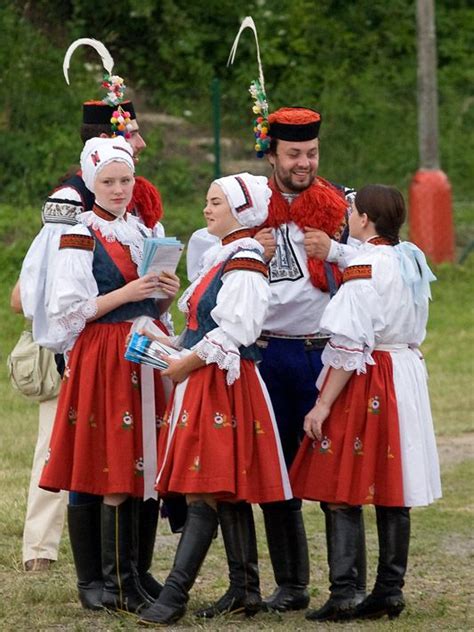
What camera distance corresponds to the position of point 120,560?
5.52m

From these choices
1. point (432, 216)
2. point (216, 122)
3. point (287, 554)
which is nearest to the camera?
point (287, 554)

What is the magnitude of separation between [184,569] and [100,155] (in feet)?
4.60

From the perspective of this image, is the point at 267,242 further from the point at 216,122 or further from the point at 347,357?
the point at 216,122

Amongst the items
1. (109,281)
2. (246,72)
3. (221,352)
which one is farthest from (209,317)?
(246,72)

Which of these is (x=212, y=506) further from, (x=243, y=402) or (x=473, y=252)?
(x=473, y=252)

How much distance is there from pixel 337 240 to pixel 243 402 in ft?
2.43

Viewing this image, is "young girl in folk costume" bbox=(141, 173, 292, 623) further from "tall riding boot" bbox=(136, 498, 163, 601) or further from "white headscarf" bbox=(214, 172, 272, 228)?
"tall riding boot" bbox=(136, 498, 163, 601)

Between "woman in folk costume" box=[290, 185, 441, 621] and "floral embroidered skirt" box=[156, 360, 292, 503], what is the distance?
0.19 metres

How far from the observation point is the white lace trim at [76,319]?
5.39 m

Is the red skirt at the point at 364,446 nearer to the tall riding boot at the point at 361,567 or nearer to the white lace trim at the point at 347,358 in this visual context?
the white lace trim at the point at 347,358

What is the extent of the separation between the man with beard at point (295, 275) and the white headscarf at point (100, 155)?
1.70ft

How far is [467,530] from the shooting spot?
23.7 feet

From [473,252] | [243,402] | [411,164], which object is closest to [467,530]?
[243,402]

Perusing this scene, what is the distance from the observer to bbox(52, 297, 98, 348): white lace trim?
17.7ft
